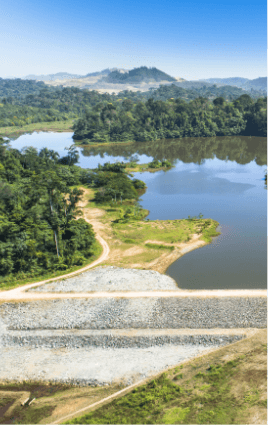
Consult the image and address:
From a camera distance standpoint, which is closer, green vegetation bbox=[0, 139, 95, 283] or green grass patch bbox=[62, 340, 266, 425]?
green grass patch bbox=[62, 340, 266, 425]

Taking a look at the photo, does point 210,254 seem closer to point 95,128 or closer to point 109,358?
point 109,358

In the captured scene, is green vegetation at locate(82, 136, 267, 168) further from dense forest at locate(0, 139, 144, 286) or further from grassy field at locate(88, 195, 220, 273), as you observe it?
dense forest at locate(0, 139, 144, 286)

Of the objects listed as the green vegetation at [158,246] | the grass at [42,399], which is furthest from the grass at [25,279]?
the grass at [42,399]

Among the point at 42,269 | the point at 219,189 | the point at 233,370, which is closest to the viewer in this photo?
the point at 233,370

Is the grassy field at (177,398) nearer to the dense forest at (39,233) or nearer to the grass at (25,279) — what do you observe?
the grass at (25,279)

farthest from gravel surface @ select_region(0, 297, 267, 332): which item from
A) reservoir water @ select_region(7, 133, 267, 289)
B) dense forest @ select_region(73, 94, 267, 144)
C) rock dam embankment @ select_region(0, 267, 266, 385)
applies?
dense forest @ select_region(73, 94, 267, 144)

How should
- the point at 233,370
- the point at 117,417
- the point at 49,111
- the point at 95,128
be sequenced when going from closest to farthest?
1. the point at 117,417
2. the point at 233,370
3. the point at 95,128
4. the point at 49,111

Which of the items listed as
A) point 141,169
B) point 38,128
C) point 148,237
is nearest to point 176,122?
point 141,169

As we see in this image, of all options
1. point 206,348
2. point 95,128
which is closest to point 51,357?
point 206,348
